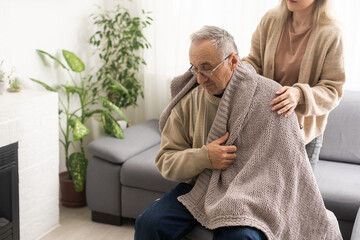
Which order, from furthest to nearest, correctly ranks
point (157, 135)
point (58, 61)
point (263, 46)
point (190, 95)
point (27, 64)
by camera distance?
point (157, 135) → point (58, 61) → point (27, 64) → point (263, 46) → point (190, 95)

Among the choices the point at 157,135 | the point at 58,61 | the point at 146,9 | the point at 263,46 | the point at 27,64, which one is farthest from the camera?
the point at 146,9

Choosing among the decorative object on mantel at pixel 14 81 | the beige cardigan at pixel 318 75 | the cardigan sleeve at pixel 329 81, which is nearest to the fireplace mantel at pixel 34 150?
the decorative object on mantel at pixel 14 81

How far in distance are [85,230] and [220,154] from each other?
4.93ft

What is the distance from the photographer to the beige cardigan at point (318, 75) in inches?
77.7

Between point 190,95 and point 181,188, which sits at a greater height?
point 190,95

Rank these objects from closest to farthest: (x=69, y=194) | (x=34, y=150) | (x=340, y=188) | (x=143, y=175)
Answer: (x=340, y=188)
(x=34, y=150)
(x=143, y=175)
(x=69, y=194)

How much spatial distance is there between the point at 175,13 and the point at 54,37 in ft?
3.03

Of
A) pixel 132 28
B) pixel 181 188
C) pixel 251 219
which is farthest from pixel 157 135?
pixel 251 219

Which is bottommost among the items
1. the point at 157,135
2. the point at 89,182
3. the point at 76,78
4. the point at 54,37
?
the point at 89,182

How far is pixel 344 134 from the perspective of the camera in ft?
9.80

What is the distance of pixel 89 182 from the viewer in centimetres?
311

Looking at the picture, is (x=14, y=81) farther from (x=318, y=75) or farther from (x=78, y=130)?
(x=318, y=75)

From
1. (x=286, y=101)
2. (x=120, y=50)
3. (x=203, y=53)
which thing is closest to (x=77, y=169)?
(x=120, y=50)

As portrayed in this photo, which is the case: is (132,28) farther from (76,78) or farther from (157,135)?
(157,135)
